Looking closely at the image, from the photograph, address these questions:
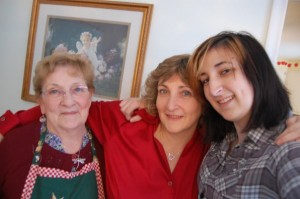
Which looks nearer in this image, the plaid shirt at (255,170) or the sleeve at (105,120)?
the plaid shirt at (255,170)

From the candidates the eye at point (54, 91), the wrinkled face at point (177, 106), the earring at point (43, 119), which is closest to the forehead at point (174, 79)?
the wrinkled face at point (177, 106)

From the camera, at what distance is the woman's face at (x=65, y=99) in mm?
1162

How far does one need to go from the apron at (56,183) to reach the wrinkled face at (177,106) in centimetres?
42

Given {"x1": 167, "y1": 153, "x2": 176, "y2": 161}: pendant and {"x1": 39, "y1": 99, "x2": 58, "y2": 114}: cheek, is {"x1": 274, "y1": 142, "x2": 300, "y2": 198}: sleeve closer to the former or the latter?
{"x1": 167, "y1": 153, "x2": 176, "y2": 161}: pendant

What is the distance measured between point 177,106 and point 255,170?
45 cm

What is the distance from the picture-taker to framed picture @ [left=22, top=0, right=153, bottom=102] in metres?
1.58

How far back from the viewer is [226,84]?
893 millimetres

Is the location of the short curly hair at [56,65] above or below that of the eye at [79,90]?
above

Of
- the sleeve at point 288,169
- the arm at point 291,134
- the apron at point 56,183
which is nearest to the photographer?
the sleeve at point 288,169

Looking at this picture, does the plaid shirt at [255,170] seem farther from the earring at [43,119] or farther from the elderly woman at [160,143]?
the earring at [43,119]

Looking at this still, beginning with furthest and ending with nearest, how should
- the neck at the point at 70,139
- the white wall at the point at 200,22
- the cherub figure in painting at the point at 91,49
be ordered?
the cherub figure in painting at the point at 91,49
the white wall at the point at 200,22
the neck at the point at 70,139

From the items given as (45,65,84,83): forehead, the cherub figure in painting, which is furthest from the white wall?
(45,65,84,83): forehead

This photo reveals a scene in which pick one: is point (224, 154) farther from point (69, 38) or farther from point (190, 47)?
point (69, 38)

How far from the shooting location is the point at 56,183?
1.13m
